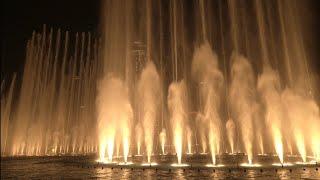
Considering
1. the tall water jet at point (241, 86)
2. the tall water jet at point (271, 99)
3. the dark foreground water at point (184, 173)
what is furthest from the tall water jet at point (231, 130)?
the dark foreground water at point (184, 173)

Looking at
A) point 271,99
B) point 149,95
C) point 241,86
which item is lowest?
point 271,99

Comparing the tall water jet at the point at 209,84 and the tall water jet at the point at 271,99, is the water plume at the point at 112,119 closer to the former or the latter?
the tall water jet at the point at 209,84

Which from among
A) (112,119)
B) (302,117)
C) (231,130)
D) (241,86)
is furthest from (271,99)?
(231,130)

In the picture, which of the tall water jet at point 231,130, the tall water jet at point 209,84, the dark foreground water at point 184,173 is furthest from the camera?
the tall water jet at point 231,130

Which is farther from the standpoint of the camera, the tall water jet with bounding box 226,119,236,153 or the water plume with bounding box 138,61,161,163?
the tall water jet with bounding box 226,119,236,153

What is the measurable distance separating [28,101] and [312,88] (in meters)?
40.1

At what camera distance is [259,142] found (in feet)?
139

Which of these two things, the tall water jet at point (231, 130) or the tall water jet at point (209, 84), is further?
the tall water jet at point (231, 130)

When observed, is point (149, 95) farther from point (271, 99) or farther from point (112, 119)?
point (271, 99)

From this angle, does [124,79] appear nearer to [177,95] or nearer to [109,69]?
[109,69]

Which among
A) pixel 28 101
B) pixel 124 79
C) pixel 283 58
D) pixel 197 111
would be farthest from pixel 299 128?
pixel 28 101

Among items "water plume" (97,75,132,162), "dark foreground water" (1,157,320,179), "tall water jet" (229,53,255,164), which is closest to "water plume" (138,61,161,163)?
"water plume" (97,75,132,162)

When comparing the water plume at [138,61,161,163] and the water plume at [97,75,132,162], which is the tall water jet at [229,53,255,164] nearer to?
the water plume at [138,61,161,163]

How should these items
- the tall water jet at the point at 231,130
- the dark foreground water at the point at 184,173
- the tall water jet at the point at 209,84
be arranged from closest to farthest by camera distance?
1. the dark foreground water at the point at 184,173
2. the tall water jet at the point at 209,84
3. the tall water jet at the point at 231,130
